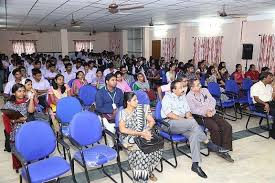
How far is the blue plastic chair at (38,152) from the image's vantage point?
2497mm

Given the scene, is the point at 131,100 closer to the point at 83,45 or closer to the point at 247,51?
the point at 247,51

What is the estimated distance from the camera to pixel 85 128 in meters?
3.10

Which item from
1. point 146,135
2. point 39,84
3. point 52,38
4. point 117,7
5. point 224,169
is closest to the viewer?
point 146,135

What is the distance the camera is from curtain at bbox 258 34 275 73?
7957 mm

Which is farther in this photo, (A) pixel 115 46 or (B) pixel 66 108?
(A) pixel 115 46

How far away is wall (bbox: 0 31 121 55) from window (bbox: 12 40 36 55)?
0.21 meters

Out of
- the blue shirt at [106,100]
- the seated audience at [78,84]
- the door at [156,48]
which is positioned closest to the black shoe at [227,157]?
the blue shirt at [106,100]

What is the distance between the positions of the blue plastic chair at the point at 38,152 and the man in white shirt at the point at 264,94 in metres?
3.60

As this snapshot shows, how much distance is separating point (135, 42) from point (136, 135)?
1363 centimetres

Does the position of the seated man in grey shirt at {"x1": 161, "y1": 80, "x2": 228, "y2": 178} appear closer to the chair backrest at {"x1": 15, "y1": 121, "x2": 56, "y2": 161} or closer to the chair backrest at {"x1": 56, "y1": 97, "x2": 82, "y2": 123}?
the chair backrest at {"x1": 56, "y1": 97, "x2": 82, "y2": 123}

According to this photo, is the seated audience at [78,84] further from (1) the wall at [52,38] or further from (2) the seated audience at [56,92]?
(1) the wall at [52,38]

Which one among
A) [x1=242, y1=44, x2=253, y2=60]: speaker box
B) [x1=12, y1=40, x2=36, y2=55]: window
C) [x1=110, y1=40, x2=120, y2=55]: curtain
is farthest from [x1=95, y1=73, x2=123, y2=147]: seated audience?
[x1=12, y1=40, x2=36, y2=55]: window

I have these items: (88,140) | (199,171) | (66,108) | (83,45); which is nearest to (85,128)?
(88,140)

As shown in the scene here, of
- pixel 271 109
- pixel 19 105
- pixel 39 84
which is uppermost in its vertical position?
pixel 39 84
